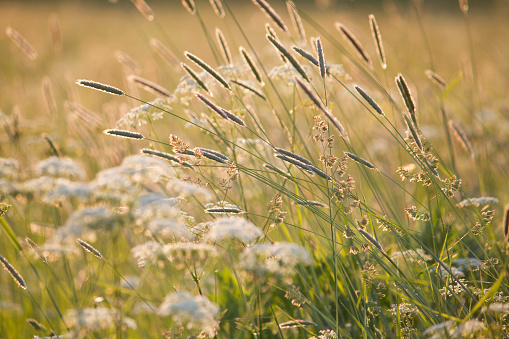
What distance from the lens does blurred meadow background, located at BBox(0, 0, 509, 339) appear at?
1534mm

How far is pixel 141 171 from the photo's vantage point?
150 centimetres

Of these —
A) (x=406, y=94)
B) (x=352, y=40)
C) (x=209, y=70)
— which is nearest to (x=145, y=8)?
(x=209, y=70)

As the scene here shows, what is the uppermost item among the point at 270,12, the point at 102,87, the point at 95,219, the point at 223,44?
the point at 270,12

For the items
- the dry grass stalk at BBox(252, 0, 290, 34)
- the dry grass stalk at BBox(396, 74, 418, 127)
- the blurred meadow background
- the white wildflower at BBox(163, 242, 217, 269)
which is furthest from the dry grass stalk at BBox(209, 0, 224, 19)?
the white wildflower at BBox(163, 242, 217, 269)

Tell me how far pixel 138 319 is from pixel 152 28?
594 inches

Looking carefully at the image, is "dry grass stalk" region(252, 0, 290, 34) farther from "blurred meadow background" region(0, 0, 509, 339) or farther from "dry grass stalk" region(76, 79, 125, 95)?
"dry grass stalk" region(76, 79, 125, 95)

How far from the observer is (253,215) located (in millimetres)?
3365

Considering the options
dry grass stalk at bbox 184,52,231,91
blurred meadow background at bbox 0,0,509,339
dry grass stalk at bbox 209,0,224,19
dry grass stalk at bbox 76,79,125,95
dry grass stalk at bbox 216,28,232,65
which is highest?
dry grass stalk at bbox 209,0,224,19

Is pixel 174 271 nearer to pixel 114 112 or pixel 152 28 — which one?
pixel 114 112

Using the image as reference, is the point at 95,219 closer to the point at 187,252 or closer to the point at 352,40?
the point at 187,252

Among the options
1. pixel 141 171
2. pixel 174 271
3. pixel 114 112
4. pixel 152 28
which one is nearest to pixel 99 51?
pixel 152 28

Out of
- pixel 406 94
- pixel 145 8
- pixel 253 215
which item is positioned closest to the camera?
pixel 406 94

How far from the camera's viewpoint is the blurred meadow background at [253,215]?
153 cm

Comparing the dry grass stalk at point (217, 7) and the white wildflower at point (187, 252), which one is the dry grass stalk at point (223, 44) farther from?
the white wildflower at point (187, 252)
